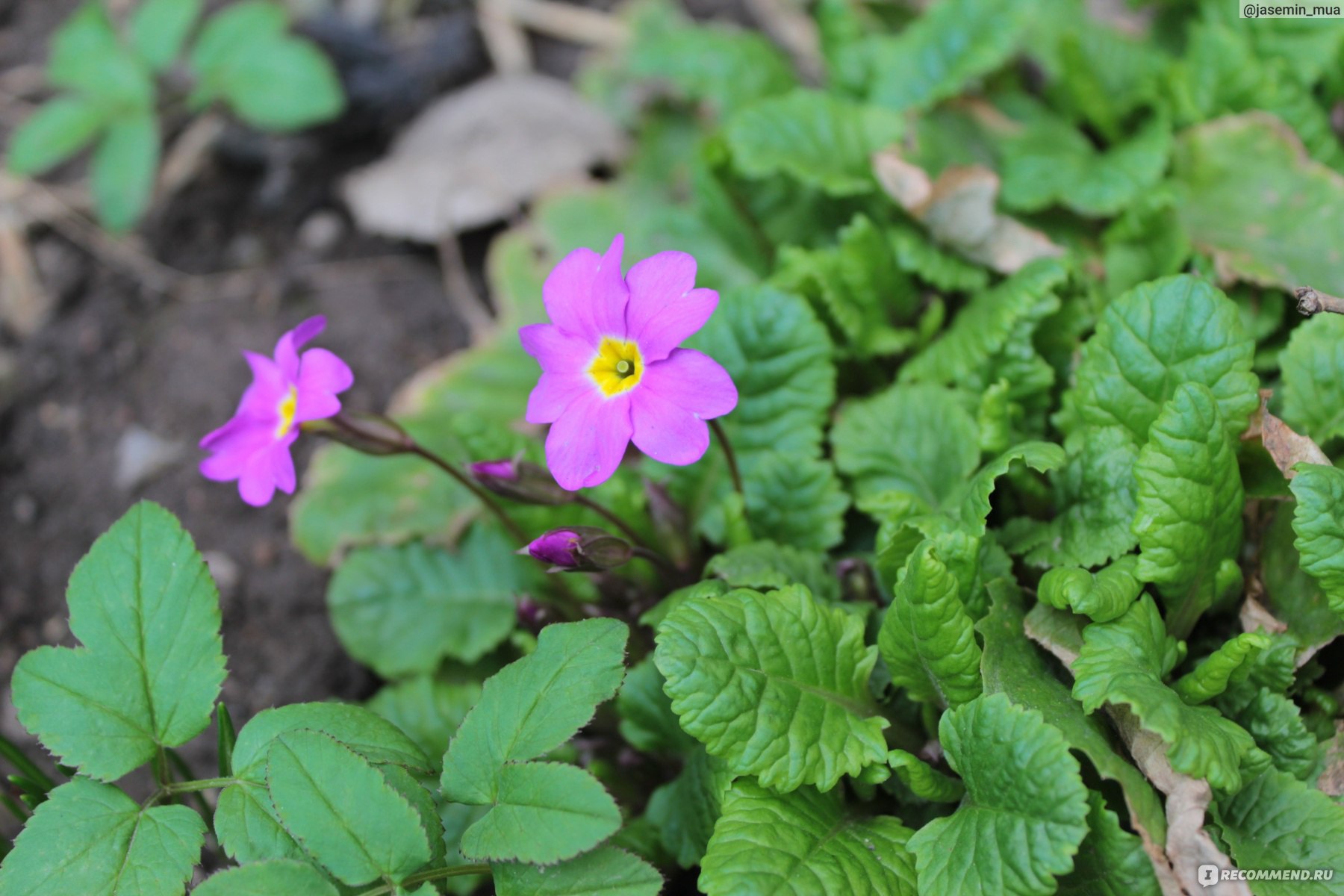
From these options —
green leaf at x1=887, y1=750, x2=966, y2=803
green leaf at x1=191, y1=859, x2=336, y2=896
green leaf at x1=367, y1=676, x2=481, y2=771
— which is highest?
green leaf at x1=191, y1=859, x2=336, y2=896

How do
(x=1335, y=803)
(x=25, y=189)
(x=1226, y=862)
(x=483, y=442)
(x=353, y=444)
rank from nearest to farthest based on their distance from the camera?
(x=1226, y=862) → (x=1335, y=803) → (x=353, y=444) → (x=483, y=442) → (x=25, y=189)

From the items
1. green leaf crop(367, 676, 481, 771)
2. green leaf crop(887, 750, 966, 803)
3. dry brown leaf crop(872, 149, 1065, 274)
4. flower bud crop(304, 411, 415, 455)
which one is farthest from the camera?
dry brown leaf crop(872, 149, 1065, 274)

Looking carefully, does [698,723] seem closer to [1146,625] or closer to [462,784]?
[462,784]

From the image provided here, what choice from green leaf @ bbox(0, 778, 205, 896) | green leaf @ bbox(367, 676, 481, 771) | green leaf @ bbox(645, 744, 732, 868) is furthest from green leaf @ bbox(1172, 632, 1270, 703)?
green leaf @ bbox(0, 778, 205, 896)

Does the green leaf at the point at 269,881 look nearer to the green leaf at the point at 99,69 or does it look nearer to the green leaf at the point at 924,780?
the green leaf at the point at 924,780

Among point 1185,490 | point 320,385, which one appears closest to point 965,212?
point 1185,490

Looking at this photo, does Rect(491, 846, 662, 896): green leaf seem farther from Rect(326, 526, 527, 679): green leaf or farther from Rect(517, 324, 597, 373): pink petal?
Rect(326, 526, 527, 679): green leaf

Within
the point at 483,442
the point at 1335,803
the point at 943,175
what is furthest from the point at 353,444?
the point at 1335,803
